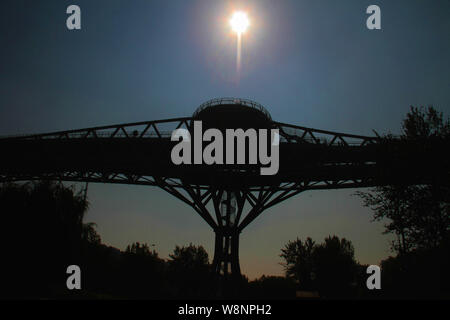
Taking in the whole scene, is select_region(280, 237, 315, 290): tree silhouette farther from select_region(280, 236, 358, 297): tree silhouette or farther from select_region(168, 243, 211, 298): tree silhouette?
select_region(168, 243, 211, 298): tree silhouette

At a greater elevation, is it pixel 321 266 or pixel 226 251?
pixel 226 251

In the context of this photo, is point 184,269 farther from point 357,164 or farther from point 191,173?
point 357,164

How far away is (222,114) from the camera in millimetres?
21031

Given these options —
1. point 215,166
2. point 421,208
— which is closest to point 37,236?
point 215,166

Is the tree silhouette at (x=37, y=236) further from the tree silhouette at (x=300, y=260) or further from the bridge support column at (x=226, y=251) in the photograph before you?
the tree silhouette at (x=300, y=260)

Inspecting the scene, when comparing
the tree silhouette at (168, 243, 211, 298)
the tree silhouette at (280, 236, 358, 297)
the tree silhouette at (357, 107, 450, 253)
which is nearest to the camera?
the tree silhouette at (357, 107, 450, 253)

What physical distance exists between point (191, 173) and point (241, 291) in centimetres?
964

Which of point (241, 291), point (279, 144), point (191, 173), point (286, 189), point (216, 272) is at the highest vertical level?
point (279, 144)

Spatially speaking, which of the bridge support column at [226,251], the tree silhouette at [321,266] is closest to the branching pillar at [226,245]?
the bridge support column at [226,251]

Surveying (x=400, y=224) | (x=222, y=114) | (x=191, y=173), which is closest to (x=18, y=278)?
(x=191, y=173)

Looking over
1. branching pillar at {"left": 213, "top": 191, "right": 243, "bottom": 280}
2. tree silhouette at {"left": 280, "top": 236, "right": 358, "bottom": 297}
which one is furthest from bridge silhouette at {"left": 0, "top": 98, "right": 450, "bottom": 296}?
tree silhouette at {"left": 280, "top": 236, "right": 358, "bottom": 297}

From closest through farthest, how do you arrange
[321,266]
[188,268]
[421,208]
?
1. [421,208]
2. [321,266]
3. [188,268]

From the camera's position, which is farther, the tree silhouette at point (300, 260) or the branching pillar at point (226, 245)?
the tree silhouette at point (300, 260)

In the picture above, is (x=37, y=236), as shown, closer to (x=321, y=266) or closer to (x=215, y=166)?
(x=215, y=166)
